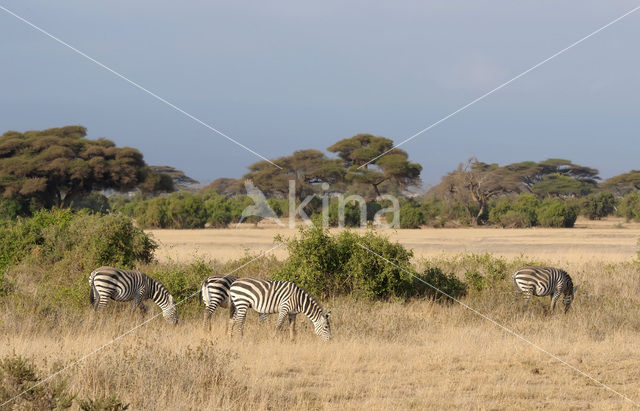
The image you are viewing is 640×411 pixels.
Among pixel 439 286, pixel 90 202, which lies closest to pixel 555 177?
pixel 90 202

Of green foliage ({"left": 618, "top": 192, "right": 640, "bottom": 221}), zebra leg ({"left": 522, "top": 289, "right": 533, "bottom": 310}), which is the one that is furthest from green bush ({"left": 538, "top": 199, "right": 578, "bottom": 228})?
zebra leg ({"left": 522, "top": 289, "right": 533, "bottom": 310})

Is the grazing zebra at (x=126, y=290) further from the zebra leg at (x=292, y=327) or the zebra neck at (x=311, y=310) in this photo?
A: the zebra neck at (x=311, y=310)

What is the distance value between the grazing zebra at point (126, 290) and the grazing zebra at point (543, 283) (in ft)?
22.4

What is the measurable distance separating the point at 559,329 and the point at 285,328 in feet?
16.0

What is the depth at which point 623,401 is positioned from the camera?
836 cm

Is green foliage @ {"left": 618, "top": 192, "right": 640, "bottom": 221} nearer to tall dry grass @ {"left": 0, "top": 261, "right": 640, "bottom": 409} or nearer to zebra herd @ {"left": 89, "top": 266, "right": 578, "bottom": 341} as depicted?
tall dry grass @ {"left": 0, "top": 261, "right": 640, "bottom": 409}

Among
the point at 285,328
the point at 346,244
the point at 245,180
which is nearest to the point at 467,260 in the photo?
the point at 346,244

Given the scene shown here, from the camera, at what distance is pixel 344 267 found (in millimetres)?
15266

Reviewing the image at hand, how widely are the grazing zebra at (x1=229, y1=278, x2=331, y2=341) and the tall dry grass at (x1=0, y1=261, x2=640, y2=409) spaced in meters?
0.29

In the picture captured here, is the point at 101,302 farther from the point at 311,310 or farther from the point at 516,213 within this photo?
the point at 516,213

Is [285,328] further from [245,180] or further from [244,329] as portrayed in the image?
[245,180]

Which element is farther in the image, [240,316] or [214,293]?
[214,293]

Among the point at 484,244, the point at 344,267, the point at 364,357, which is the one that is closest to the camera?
the point at 364,357

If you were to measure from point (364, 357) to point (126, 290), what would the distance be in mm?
4849
